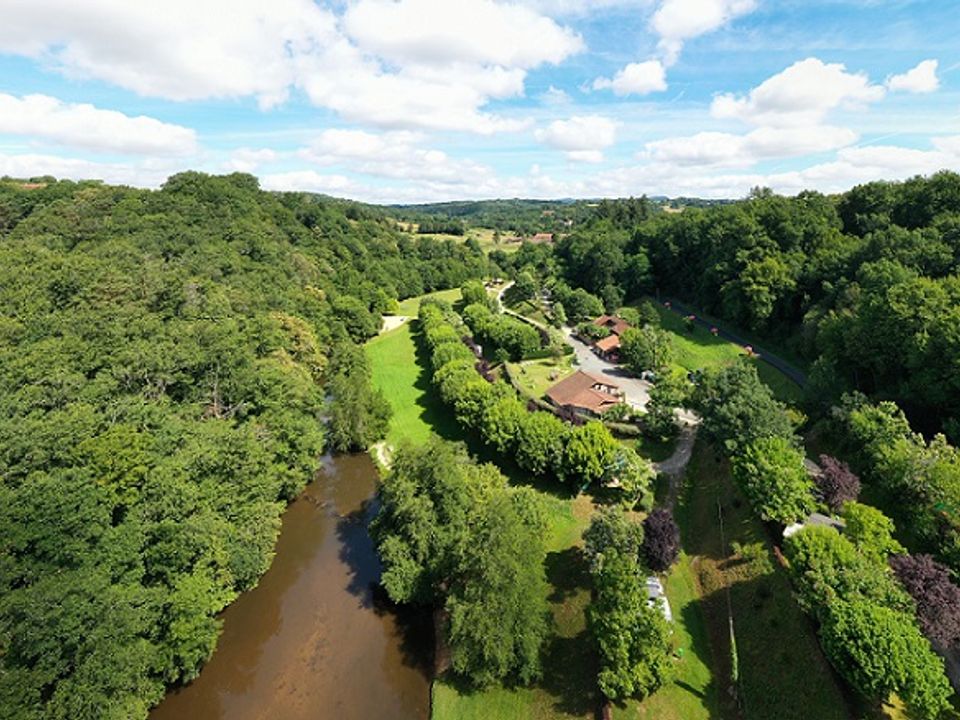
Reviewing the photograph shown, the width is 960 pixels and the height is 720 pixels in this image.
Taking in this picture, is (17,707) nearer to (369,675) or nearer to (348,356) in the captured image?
(369,675)

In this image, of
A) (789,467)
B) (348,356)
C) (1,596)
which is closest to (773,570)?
(789,467)

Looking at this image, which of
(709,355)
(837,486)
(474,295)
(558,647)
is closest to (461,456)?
(558,647)

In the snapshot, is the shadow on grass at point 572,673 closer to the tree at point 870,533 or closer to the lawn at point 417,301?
the tree at point 870,533

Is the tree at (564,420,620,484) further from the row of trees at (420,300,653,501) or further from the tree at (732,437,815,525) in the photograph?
the tree at (732,437,815,525)

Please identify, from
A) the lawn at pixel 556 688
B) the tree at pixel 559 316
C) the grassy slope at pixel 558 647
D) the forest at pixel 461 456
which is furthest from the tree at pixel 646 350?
the lawn at pixel 556 688

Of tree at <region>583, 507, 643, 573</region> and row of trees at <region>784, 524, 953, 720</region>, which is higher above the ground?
row of trees at <region>784, 524, 953, 720</region>

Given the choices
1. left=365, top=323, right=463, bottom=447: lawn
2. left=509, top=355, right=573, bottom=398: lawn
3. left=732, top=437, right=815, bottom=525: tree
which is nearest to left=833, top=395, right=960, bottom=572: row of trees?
left=732, top=437, right=815, bottom=525: tree
